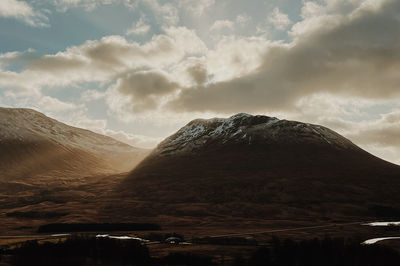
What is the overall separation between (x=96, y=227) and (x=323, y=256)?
83.0 m

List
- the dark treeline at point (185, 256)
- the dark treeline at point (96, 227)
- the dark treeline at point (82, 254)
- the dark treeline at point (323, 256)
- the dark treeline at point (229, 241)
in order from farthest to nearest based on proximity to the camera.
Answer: the dark treeline at point (96, 227) → the dark treeline at point (229, 241) → the dark treeline at point (323, 256) → the dark treeline at point (185, 256) → the dark treeline at point (82, 254)

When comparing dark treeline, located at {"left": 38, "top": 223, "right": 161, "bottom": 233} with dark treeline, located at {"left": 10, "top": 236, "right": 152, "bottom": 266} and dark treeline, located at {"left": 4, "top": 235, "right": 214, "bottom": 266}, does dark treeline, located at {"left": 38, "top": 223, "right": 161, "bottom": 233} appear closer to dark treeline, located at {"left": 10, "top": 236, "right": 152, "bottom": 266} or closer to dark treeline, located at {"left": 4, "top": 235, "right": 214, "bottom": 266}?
dark treeline, located at {"left": 10, "top": 236, "right": 152, "bottom": 266}

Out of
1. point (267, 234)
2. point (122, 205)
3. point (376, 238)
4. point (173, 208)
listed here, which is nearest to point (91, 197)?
point (122, 205)

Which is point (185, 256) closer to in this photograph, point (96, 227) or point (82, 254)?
point (82, 254)

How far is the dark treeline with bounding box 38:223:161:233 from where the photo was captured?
120062mm

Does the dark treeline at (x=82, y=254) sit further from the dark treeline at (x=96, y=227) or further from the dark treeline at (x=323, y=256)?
the dark treeline at (x=96, y=227)

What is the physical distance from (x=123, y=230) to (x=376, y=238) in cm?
7482

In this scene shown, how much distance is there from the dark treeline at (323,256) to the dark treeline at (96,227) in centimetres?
6642

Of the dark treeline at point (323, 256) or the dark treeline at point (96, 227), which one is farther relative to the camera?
the dark treeline at point (96, 227)

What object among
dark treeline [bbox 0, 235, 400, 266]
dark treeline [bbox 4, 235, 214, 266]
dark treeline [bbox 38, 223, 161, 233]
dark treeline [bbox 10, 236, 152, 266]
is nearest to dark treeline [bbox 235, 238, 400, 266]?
dark treeline [bbox 0, 235, 400, 266]

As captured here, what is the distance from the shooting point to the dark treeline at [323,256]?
5819cm

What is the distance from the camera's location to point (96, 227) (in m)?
121

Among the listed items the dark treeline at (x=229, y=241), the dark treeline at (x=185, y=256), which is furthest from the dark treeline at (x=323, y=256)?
the dark treeline at (x=229, y=241)

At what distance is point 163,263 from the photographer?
58594mm
